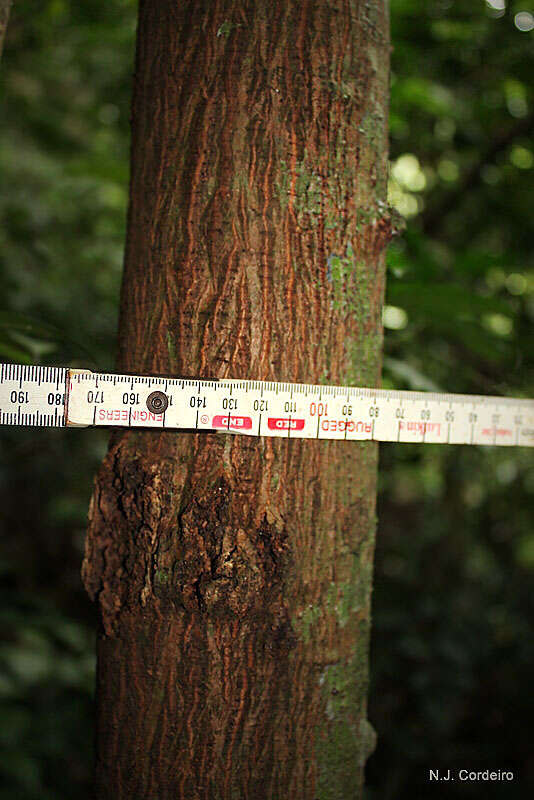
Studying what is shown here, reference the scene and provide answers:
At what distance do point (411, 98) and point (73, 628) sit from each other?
125 inches

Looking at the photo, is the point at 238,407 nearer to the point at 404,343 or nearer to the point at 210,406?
the point at 210,406

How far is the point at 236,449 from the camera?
3.46 feet

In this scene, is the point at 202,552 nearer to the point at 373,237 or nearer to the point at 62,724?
the point at 373,237

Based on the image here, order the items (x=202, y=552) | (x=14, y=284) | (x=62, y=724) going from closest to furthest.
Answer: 1. (x=202, y=552)
2. (x=14, y=284)
3. (x=62, y=724)

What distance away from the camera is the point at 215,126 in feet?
3.49

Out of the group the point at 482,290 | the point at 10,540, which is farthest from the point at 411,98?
the point at 10,540

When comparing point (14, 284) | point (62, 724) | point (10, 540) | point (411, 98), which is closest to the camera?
point (411, 98)

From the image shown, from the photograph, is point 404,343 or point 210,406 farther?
point 404,343

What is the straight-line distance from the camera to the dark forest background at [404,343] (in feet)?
7.30

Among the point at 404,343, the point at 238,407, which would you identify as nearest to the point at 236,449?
the point at 238,407

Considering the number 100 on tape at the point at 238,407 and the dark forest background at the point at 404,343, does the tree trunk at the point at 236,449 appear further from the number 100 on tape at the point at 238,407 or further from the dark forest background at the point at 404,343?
the dark forest background at the point at 404,343

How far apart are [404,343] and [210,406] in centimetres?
145

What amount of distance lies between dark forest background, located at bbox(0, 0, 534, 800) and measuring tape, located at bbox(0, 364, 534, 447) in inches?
12.6

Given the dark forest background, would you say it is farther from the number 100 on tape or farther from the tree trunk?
the tree trunk
